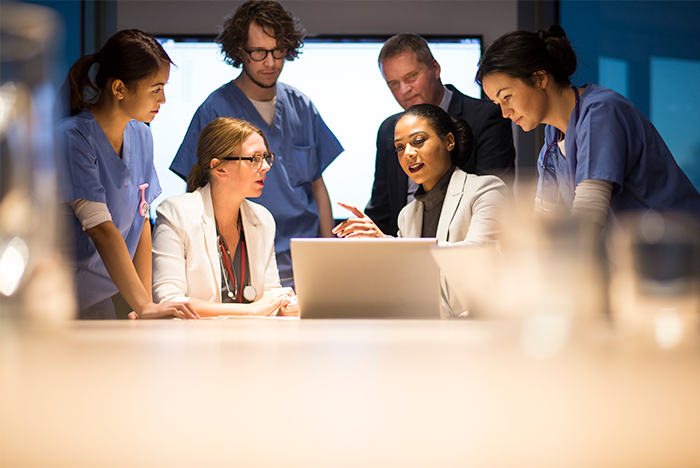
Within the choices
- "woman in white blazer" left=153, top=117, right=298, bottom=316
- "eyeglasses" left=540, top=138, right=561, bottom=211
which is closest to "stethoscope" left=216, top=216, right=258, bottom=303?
"woman in white blazer" left=153, top=117, right=298, bottom=316

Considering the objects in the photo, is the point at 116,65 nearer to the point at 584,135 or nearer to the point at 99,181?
the point at 99,181

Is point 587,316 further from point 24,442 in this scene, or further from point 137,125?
point 137,125

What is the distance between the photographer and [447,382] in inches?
7.1

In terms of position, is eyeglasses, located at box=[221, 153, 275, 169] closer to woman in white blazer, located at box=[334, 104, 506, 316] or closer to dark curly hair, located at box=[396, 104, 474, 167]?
woman in white blazer, located at box=[334, 104, 506, 316]

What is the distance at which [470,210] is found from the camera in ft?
5.94

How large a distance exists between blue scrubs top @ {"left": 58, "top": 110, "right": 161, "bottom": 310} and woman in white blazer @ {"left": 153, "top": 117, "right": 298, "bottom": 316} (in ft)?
0.38

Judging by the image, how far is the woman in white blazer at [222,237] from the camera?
1.57 metres

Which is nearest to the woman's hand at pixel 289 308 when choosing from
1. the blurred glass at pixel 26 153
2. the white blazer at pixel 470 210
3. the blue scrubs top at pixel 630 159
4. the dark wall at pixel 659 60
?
the white blazer at pixel 470 210

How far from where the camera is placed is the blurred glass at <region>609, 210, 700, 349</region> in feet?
1.51

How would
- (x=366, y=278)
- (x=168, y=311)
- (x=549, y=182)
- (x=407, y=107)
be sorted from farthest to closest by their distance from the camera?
(x=407, y=107) → (x=549, y=182) → (x=168, y=311) → (x=366, y=278)

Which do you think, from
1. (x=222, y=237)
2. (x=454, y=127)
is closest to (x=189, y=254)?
(x=222, y=237)

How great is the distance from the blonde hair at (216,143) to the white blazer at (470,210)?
683mm

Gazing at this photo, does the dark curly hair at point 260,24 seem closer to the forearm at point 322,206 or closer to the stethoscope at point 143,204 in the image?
the forearm at point 322,206

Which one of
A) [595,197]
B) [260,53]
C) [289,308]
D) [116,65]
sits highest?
Result: [260,53]
